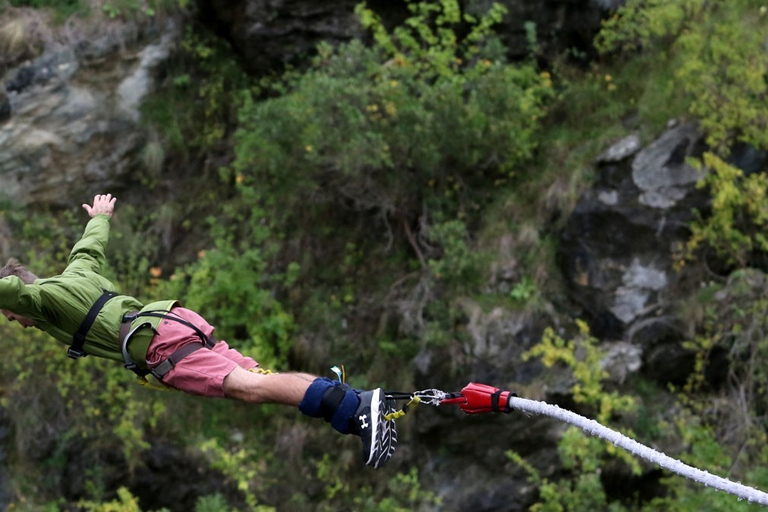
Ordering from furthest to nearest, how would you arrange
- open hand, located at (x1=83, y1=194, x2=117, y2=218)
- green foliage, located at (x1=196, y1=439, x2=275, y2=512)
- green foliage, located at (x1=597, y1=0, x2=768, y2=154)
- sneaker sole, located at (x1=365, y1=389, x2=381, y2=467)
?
green foliage, located at (x1=196, y1=439, x2=275, y2=512), green foliage, located at (x1=597, y1=0, x2=768, y2=154), open hand, located at (x1=83, y1=194, x2=117, y2=218), sneaker sole, located at (x1=365, y1=389, x2=381, y2=467)

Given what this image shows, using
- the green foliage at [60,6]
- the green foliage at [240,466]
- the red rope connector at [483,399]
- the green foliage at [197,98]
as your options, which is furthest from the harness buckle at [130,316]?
the green foliage at [60,6]

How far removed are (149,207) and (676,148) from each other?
20.6 ft

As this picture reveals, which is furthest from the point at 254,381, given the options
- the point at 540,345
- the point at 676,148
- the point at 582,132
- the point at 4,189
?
the point at 4,189

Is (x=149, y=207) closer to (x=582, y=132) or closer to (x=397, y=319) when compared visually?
(x=397, y=319)

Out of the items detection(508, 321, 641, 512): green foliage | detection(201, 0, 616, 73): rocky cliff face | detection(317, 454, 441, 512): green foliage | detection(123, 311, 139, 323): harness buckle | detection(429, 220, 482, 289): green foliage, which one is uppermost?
detection(123, 311, 139, 323): harness buckle

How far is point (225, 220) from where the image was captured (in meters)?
10.2

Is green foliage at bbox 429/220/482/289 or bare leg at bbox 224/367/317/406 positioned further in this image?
green foliage at bbox 429/220/482/289

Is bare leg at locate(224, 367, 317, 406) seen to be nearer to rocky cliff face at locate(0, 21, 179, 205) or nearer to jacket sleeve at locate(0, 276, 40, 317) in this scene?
jacket sleeve at locate(0, 276, 40, 317)

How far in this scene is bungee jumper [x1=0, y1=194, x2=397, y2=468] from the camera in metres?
3.84

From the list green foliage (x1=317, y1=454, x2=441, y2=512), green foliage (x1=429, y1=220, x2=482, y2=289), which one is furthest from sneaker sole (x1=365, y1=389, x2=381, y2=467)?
green foliage (x1=429, y1=220, x2=482, y2=289)

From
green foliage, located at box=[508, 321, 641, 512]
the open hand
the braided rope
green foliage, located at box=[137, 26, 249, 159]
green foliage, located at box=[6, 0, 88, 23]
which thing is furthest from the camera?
green foliage, located at box=[137, 26, 249, 159]

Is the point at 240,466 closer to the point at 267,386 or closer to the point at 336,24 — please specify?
the point at 267,386

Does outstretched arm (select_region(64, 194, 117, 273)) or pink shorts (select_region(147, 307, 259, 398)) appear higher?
outstretched arm (select_region(64, 194, 117, 273))

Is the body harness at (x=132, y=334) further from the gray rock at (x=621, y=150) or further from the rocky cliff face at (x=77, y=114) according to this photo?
the rocky cliff face at (x=77, y=114)
